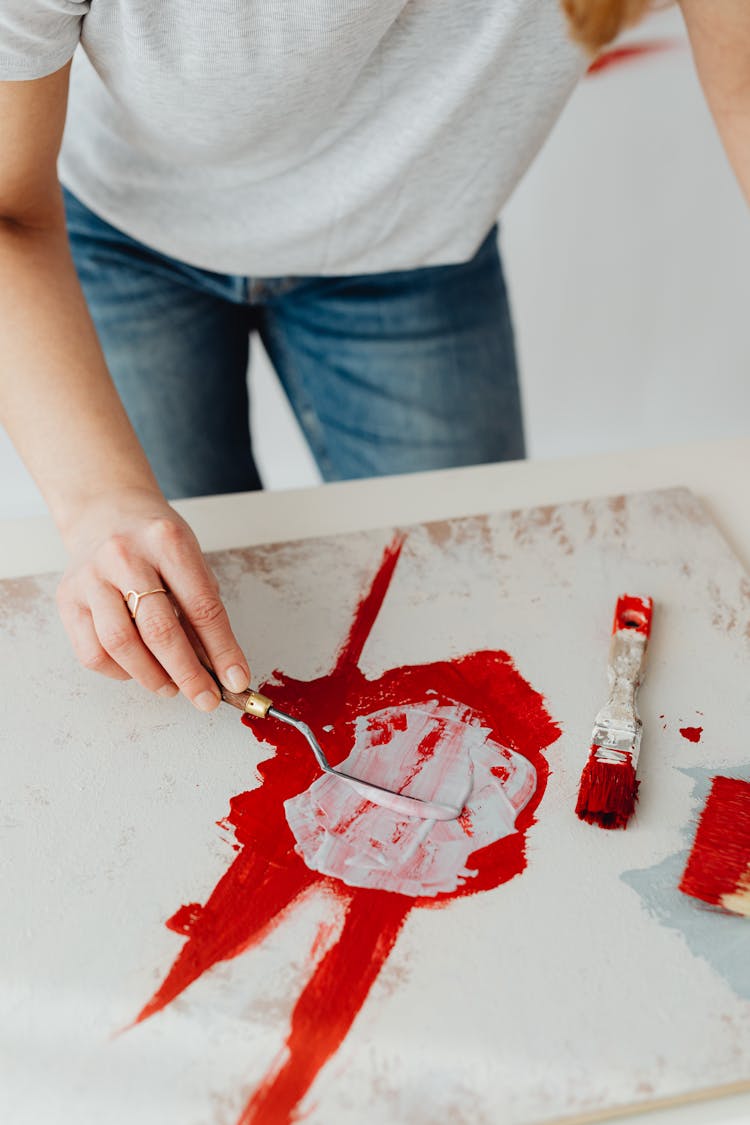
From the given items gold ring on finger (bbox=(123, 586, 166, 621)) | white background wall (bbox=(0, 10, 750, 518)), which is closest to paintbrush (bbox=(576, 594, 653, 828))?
gold ring on finger (bbox=(123, 586, 166, 621))

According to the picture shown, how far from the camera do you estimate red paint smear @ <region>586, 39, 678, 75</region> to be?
5.89ft

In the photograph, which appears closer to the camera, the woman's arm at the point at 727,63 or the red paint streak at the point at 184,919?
the red paint streak at the point at 184,919

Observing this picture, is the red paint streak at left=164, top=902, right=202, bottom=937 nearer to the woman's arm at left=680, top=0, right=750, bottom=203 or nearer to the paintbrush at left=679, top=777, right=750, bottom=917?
the paintbrush at left=679, top=777, right=750, bottom=917

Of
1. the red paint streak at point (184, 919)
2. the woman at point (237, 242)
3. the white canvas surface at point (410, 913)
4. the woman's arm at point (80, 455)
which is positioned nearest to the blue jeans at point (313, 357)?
the woman at point (237, 242)

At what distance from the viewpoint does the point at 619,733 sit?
0.72 meters

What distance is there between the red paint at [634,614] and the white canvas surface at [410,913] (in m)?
0.01

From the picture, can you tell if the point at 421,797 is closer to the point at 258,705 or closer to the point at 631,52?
the point at 258,705

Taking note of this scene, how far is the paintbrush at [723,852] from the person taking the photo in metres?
0.63

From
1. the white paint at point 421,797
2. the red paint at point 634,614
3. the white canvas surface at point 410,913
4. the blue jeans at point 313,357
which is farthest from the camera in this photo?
the blue jeans at point 313,357

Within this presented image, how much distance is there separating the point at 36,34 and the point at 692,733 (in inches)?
26.6

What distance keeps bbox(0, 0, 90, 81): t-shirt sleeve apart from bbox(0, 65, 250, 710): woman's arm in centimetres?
1

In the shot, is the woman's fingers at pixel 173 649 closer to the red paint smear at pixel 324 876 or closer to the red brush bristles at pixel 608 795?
the red paint smear at pixel 324 876

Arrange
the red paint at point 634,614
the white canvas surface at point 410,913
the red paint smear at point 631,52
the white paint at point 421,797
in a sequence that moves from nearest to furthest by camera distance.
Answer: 1. the white canvas surface at point 410,913
2. the white paint at point 421,797
3. the red paint at point 634,614
4. the red paint smear at point 631,52

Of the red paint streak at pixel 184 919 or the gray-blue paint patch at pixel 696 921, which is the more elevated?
the gray-blue paint patch at pixel 696 921
